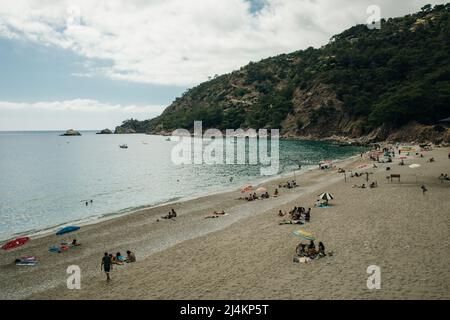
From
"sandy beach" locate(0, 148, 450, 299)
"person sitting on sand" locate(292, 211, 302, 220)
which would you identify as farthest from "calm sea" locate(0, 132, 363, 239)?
"person sitting on sand" locate(292, 211, 302, 220)

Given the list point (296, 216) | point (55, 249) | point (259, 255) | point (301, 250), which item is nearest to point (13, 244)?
point (55, 249)

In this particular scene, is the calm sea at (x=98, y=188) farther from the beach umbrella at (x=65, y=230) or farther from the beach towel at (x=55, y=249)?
the beach towel at (x=55, y=249)

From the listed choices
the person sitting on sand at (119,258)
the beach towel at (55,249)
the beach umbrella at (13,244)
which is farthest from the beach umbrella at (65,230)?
the person sitting on sand at (119,258)

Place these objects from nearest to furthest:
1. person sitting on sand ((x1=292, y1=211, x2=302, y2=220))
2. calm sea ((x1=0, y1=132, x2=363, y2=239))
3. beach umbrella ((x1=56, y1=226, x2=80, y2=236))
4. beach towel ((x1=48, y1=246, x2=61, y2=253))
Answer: beach towel ((x1=48, y1=246, x2=61, y2=253)) → person sitting on sand ((x1=292, y1=211, x2=302, y2=220)) → beach umbrella ((x1=56, y1=226, x2=80, y2=236)) → calm sea ((x1=0, y1=132, x2=363, y2=239))

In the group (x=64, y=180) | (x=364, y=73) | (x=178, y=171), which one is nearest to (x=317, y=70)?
(x=364, y=73)

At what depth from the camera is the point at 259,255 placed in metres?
19.2

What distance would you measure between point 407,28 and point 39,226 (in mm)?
174221

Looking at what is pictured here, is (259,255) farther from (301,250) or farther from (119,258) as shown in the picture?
(119,258)

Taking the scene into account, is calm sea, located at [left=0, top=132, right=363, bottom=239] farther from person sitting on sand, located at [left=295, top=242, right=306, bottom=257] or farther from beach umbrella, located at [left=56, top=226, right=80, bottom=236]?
person sitting on sand, located at [left=295, top=242, right=306, bottom=257]

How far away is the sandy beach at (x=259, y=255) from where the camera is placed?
47.9 ft

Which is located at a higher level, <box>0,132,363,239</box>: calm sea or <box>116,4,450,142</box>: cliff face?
<box>116,4,450,142</box>: cliff face

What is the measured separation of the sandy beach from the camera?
14.6 metres
